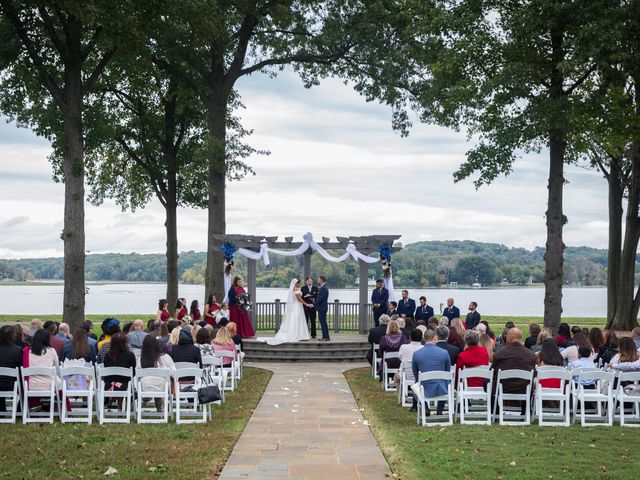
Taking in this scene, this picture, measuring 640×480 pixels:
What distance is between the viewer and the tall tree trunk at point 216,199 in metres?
27.3

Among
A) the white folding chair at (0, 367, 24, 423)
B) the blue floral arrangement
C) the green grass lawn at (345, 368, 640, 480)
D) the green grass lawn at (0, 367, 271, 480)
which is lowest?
the green grass lawn at (0, 367, 271, 480)

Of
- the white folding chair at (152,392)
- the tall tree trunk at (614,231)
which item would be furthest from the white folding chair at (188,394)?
the tall tree trunk at (614,231)

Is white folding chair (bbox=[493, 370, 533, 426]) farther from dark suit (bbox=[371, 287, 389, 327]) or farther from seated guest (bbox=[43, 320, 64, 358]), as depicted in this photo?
dark suit (bbox=[371, 287, 389, 327])

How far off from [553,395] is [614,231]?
21792 mm

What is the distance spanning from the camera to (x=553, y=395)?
1187 centimetres

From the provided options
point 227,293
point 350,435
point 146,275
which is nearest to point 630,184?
point 227,293

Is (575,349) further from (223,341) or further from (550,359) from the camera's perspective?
(223,341)

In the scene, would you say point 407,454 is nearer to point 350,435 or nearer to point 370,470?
point 370,470

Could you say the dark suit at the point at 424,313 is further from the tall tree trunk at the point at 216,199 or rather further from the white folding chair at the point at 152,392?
the white folding chair at the point at 152,392

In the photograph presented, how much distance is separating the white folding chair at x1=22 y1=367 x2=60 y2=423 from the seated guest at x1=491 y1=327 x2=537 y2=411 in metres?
6.35

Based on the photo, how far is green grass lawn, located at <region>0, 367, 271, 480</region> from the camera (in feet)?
28.6

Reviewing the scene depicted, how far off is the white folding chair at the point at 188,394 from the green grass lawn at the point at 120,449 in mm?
243

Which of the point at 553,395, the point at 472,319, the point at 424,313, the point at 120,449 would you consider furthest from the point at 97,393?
the point at 424,313

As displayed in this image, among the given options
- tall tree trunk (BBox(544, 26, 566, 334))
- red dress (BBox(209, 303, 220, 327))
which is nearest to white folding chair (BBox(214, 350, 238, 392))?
red dress (BBox(209, 303, 220, 327))
